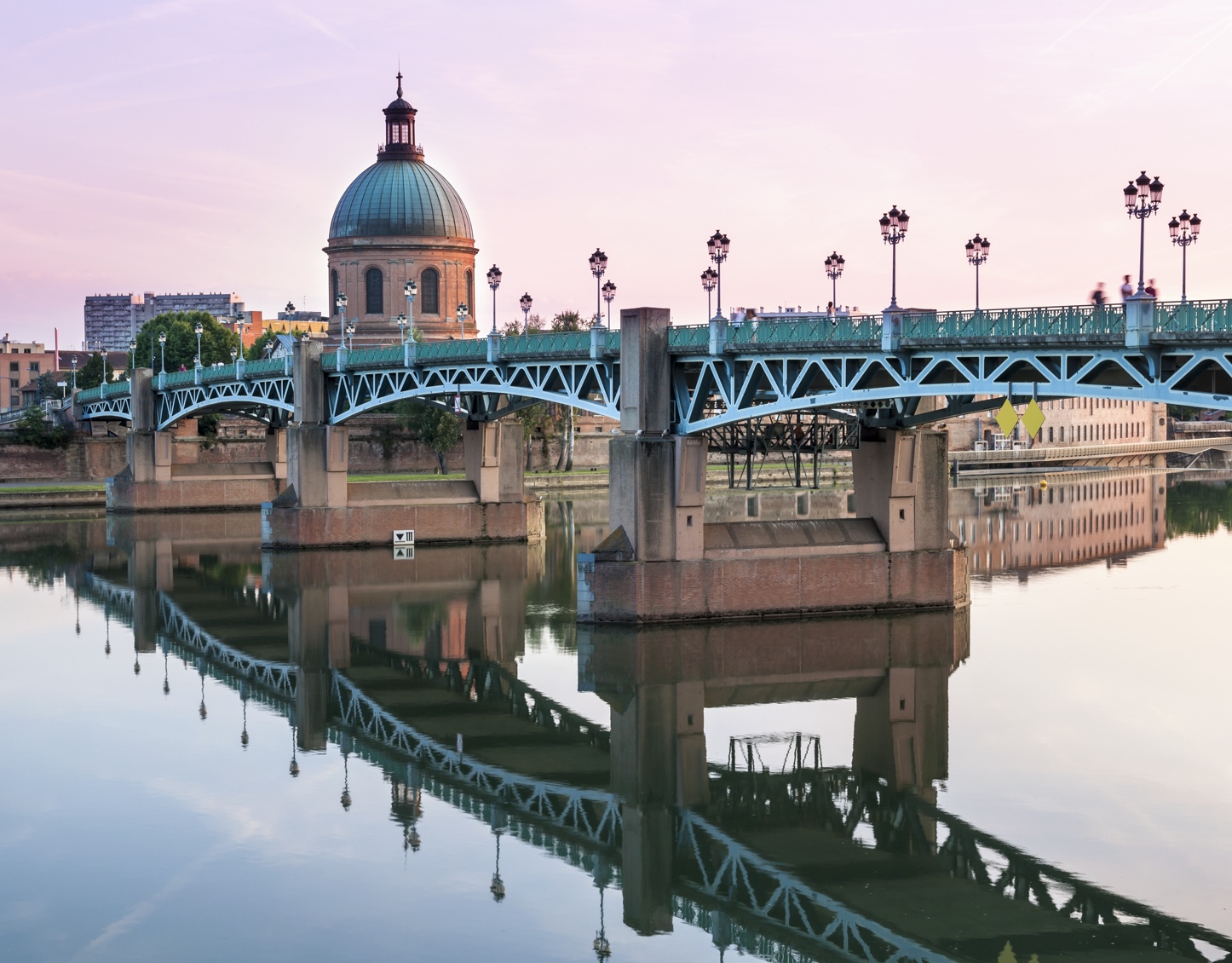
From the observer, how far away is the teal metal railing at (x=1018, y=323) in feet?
111

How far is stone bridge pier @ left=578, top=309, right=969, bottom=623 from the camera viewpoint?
141 ft

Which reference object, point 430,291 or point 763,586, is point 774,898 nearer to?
point 763,586

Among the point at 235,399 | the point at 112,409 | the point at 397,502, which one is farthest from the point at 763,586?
the point at 112,409

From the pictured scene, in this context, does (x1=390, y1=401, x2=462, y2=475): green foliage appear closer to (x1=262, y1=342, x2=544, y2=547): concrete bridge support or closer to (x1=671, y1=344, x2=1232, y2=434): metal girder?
(x1=262, y1=342, x2=544, y2=547): concrete bridge support

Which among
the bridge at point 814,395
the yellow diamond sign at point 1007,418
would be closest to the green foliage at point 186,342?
the bridge at point 814,395

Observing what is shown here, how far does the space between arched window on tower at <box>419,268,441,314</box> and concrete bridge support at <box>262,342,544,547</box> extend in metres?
41.1

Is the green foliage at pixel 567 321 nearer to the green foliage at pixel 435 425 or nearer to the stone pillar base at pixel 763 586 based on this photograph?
the green foliage at pixel 435 425

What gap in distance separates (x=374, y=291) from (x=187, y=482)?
25.7 m

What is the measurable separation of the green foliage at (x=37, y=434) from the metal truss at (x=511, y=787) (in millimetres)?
72551

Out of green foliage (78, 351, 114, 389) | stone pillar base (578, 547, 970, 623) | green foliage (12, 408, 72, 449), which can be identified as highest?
green foliage (78, 351, 114, 389)

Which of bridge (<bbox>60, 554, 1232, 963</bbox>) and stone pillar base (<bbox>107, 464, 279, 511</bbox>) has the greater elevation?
stone pillar base (<bbox>107, 464, 279, 511</bbox>)

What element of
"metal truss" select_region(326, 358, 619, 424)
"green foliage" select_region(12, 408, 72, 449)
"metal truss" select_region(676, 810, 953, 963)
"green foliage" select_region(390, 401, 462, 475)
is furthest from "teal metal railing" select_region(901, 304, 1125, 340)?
"green foliage" select_region(12, 408, 72, 449)

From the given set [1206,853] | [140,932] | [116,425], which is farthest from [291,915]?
[116,425]

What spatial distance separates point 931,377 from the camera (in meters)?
39.6
